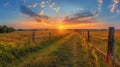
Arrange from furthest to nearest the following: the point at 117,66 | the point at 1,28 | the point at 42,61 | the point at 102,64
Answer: the point at 1,28 < the point at 42,61 < the point at 102,64 < the point at 117,66

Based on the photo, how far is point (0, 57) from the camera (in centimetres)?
1094

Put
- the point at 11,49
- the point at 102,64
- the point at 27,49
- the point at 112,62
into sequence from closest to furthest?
the point at 112,62 < the point at 102,64 < the point at 11,49 < the point at 27,49

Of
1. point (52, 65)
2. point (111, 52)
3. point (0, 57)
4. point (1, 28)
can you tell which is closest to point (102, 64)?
point (111, 52)

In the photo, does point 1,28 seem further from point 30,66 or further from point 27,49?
point 30,66

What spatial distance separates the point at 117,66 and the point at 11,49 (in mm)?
7468

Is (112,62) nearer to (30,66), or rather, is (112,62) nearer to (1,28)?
(30,66)

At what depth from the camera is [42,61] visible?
1022 centimetres

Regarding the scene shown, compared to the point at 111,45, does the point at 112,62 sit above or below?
below

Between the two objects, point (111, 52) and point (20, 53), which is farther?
point (20, 53)

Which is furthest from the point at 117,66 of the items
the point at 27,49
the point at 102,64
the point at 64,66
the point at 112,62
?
the point at 27,49

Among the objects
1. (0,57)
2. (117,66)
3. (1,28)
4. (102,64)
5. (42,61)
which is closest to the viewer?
(117,66)

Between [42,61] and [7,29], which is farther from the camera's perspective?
[7,29]

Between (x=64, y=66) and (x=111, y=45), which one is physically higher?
(x=111, y=45)

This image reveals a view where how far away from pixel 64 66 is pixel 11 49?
16.1ft
